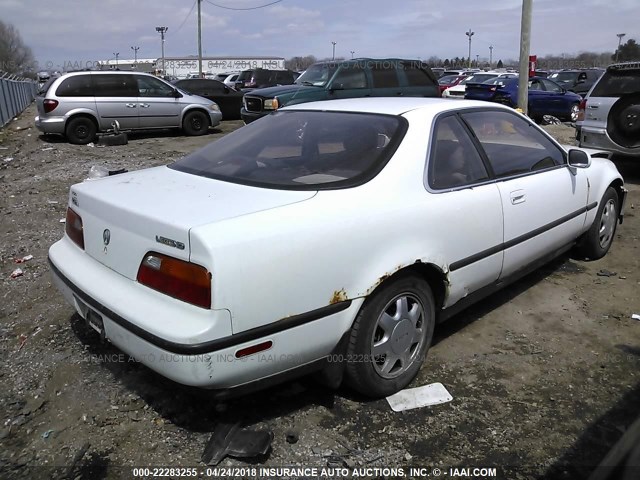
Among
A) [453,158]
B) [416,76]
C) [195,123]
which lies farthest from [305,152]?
[195,123]

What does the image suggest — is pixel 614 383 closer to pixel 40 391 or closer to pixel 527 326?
pixel 527 326

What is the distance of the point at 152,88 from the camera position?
13062 mm

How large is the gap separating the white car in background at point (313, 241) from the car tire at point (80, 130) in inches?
392

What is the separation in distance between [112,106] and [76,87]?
2.76 ft

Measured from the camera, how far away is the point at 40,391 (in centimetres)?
293

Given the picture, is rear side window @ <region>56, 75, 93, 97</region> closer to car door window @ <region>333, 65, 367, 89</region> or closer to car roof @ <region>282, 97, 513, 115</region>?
car door window @ <region>333, 65, 367, 89</region>

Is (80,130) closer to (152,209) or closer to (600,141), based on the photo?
(600,141)

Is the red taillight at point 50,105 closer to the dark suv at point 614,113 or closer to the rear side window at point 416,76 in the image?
the rear side window at point 416,76

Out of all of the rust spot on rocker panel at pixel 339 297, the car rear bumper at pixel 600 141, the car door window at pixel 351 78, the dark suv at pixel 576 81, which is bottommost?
the rust spot on rocker panel at pixel 339 297

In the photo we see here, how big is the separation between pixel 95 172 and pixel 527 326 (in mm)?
3414

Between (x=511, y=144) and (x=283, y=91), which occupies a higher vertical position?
(x=283, y=91)

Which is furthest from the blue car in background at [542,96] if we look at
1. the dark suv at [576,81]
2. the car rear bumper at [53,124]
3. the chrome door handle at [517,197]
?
the chrome door handle at [517,197]

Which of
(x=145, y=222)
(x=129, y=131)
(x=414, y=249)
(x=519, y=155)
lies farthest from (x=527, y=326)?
(x=129, y=131)

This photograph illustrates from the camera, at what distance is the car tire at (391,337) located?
2584mm
